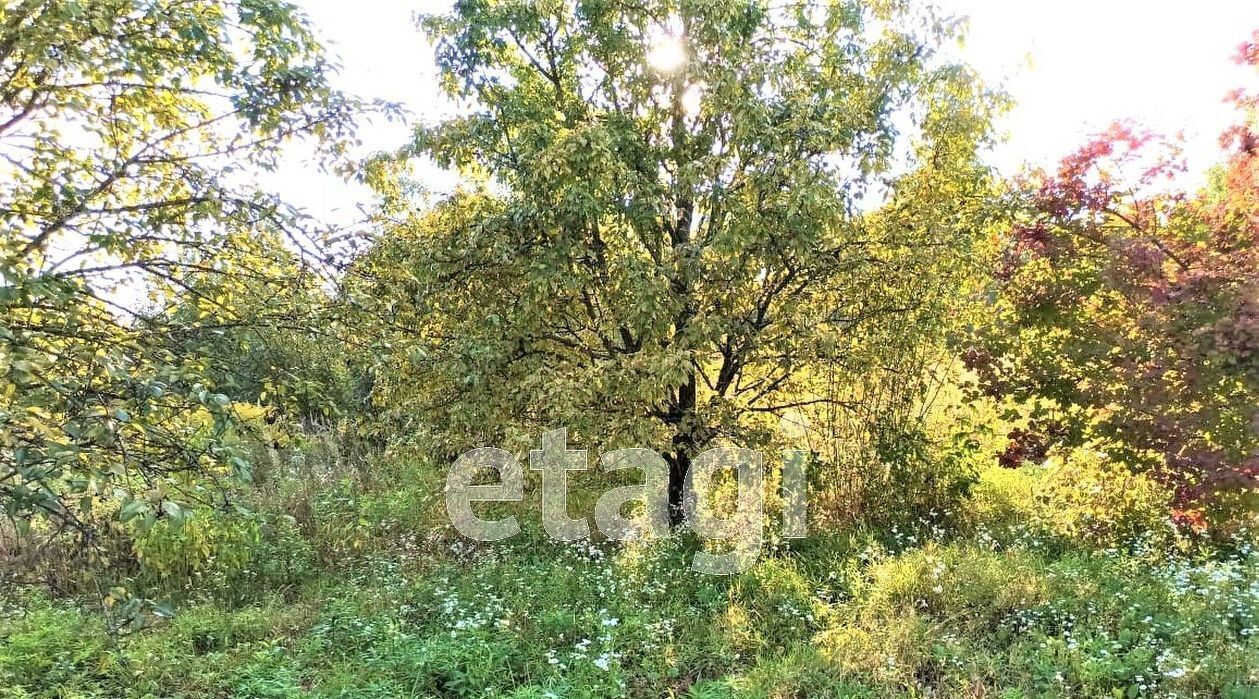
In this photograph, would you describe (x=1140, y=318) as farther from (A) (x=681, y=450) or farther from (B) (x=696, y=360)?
(A) (x=681, y=450)

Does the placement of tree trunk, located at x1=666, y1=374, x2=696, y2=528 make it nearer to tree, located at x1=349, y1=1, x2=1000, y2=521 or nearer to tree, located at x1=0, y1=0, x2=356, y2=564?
tree, located at x1=349, y1=1, x2=1000, y2=521

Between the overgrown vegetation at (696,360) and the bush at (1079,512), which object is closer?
the overgrown vegetation at (696,360)

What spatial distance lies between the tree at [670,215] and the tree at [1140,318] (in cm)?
49

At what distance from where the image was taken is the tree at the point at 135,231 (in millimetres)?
1549

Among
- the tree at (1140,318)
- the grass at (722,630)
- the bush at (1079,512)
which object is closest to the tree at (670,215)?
the tree at (1140,318)

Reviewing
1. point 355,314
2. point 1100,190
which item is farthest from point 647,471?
point 1100,190

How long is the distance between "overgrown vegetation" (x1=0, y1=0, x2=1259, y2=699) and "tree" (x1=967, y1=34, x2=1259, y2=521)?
21 mm

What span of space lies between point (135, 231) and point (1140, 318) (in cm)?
464

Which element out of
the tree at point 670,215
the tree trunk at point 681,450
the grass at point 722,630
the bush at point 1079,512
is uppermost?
the tree at point 670,215

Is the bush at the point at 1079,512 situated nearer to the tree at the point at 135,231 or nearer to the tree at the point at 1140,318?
the tree at the point at 1140,318

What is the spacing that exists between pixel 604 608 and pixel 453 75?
3.23 meters

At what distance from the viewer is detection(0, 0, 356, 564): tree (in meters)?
1.55

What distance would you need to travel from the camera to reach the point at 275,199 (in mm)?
2260

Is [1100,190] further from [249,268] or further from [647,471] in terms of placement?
[249,268]
